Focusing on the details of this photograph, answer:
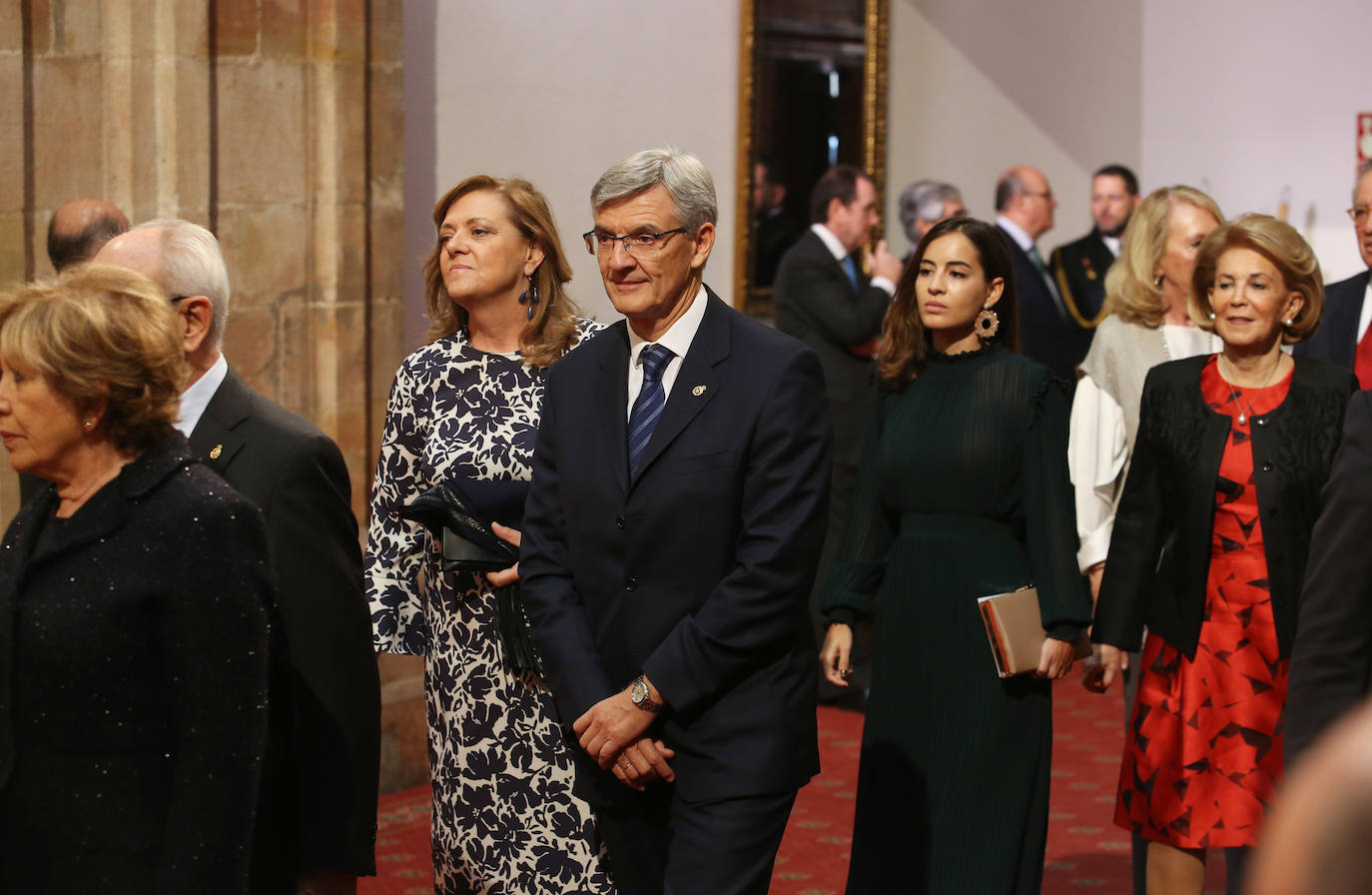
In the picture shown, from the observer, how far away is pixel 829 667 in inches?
169

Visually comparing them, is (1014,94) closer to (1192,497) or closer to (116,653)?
(1192,497)

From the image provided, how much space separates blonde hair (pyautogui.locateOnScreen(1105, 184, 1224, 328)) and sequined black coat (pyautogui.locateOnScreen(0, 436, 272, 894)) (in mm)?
3528

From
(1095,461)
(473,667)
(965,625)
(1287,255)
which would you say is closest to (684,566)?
(473,667)

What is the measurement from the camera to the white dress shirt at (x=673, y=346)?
3371mm

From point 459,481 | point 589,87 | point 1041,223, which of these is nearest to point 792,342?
point 459,481

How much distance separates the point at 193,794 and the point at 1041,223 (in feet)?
23.2

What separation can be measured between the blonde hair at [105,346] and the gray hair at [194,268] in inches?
19.9

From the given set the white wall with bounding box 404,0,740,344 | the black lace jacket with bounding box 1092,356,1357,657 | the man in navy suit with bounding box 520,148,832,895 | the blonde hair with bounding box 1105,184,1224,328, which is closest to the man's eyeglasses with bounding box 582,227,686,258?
the man in navy suit with bounding box 520,148,832,895

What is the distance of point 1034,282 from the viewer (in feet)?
26.7

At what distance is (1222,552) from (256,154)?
3.53 meters

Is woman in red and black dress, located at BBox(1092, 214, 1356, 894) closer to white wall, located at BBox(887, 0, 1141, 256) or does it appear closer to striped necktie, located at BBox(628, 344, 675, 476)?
striped necktie, located at BBox(628, 344, 675, 476)

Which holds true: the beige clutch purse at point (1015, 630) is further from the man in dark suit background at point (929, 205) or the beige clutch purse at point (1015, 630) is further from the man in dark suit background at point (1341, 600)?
the man in dark suit background at point (929, 205)

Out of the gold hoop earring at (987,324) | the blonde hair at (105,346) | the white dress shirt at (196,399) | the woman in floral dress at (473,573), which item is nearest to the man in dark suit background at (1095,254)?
the gold hoop earring at (987,324)

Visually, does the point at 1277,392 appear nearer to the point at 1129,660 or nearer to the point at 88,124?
the point at 1129,660
